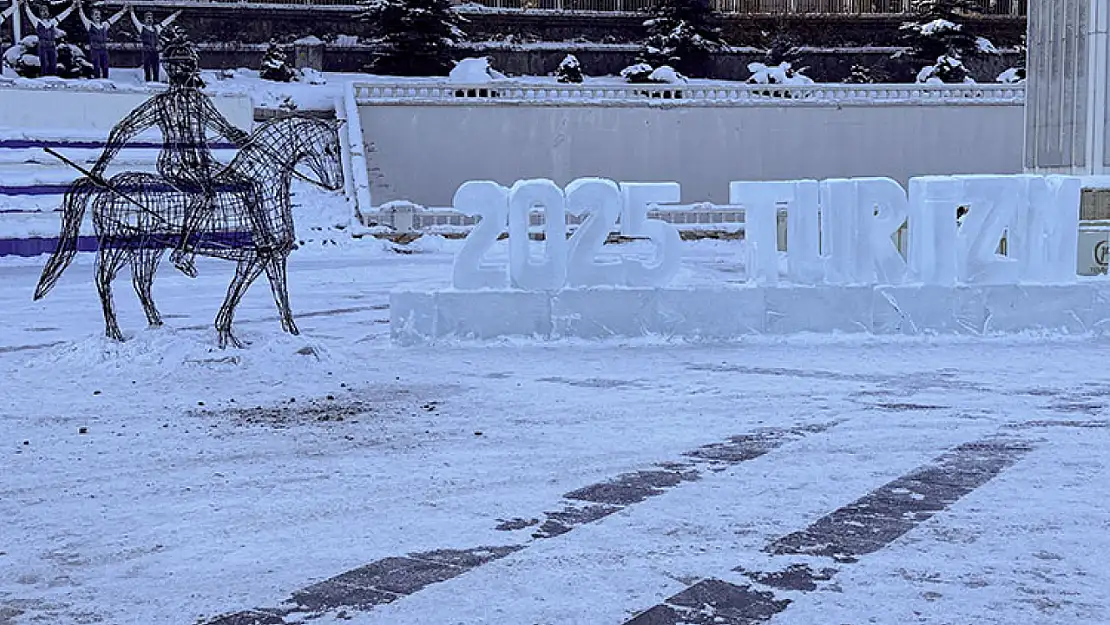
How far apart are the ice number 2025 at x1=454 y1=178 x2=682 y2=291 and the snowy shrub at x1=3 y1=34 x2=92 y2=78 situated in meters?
21.3

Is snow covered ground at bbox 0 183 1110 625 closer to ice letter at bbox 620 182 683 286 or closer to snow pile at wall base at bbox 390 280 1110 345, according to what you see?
snow pile at wall base at bbox 390 280 1110 345

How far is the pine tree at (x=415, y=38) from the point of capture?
3428cm

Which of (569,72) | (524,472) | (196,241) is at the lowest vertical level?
(524,472)

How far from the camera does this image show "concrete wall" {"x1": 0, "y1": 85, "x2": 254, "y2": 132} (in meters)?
25.0

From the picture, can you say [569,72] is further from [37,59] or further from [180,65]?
[180,65]

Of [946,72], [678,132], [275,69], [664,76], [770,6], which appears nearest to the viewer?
[678,132]

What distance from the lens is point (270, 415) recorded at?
7.75 m

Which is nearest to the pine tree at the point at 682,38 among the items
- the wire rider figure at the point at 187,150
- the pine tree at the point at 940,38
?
the pine tree at the point at 940,38

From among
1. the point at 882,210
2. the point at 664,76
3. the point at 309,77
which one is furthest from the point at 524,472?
the point at 664,76

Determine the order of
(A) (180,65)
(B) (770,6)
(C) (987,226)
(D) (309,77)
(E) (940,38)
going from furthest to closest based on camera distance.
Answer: (B) (770,6)
(E) (940,38)
(D) (309,77)
(C) (987,226)
(A) (180,65)

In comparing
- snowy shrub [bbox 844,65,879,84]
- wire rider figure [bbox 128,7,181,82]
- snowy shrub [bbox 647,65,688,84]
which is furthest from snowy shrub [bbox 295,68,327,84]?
snowy shrub [bbox 844,65,879,84]

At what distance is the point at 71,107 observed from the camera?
25594mm

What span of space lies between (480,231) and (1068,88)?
9236 millimetres

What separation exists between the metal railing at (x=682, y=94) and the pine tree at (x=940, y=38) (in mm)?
3685
